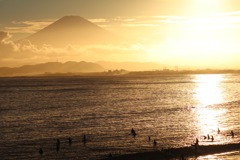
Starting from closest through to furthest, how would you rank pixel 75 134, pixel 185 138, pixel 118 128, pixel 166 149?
pixel 166 149
pixel 185 138
pixel 75 134
pixel 118 128

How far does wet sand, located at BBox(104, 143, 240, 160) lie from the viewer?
6401cm

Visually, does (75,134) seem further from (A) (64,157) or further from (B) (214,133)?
(B) (214,133)

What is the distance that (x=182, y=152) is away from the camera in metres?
67.1

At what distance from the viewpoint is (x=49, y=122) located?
103562 mm

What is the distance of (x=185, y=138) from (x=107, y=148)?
16.7 m

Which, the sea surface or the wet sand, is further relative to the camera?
the sea surface

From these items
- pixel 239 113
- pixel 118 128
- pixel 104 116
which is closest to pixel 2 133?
pixel 118 128

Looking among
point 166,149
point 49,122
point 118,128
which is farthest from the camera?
point 49,122

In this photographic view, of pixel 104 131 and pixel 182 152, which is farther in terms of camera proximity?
pixel 104 131

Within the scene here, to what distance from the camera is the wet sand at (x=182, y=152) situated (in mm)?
64006

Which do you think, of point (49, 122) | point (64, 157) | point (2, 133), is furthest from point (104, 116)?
point (64, 157)

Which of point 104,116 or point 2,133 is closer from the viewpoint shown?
point 2,133

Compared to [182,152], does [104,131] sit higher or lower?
higher

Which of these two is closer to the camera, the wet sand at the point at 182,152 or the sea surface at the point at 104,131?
the wet sand at the point at 182,152
